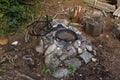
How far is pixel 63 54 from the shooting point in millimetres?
4730

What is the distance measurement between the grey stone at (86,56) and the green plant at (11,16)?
1535mm

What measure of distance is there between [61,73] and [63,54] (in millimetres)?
324

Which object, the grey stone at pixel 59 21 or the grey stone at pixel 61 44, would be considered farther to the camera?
the grey stone at pixel 59 21

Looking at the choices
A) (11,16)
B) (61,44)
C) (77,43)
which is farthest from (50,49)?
(11,16)

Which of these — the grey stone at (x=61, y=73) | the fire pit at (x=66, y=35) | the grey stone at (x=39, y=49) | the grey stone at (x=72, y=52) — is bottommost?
the grey stone at (x=61, y=73)

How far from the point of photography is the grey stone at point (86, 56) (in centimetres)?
484

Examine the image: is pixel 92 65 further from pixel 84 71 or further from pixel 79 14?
pixel 79 14

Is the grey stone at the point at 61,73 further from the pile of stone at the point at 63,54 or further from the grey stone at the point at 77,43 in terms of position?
the grey stone at the point at 77,43

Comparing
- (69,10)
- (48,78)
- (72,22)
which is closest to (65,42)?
(48,78)

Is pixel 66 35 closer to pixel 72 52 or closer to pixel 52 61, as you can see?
pixel 72 52

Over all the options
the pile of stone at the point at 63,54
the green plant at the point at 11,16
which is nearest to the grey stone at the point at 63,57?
the pile of stone at the point at 63,54

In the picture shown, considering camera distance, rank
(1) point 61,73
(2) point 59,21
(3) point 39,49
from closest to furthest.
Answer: (1) point 61,73 → (3) point 39,49 → (2) point 59,21

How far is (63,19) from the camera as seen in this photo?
18.9 feet

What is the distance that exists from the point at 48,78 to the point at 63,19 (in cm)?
158
